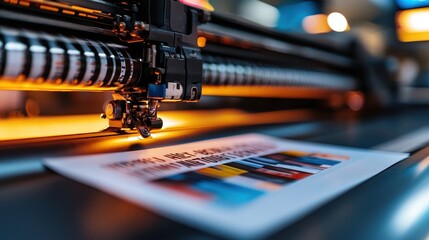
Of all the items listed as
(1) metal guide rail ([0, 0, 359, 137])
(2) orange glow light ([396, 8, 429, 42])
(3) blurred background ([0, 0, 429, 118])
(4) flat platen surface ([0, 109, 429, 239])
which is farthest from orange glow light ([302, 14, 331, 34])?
(4) flat platen surface ([0, 109, 429, 239])

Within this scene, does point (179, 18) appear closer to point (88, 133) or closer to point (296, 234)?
point (88, 133)

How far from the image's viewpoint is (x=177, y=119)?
1.30 meters

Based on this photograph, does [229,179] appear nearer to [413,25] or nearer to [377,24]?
[413,25]

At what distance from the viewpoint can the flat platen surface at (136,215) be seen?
1.18 ft

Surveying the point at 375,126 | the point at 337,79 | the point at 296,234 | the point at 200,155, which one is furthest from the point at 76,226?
the point at 337,79

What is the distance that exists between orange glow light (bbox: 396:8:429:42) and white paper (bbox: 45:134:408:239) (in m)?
2.76

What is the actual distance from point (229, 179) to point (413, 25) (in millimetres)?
3276

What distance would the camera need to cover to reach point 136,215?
1.29ft

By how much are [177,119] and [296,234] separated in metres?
0.98

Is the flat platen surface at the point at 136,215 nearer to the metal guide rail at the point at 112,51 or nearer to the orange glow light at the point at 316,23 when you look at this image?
the metal guide rail at the point at 112,51

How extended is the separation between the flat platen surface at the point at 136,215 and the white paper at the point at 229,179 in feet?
0.05

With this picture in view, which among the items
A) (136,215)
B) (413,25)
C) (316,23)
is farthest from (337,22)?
(136,215)

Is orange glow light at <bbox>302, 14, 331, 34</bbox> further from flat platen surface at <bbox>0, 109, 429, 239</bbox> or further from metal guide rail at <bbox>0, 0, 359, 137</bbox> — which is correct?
flat platen surface at <bbox>0, 109, 429, 239</bbox>

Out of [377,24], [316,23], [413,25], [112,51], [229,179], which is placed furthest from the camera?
[377,24]
